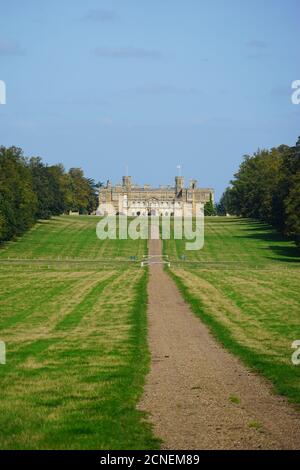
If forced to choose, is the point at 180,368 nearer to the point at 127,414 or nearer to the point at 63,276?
the point at 127,414

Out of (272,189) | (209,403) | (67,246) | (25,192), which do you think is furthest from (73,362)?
(272,189)

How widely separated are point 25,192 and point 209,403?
3175 inches

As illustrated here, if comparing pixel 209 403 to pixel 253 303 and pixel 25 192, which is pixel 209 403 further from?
pixel 25 192

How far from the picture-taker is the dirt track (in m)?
10.7

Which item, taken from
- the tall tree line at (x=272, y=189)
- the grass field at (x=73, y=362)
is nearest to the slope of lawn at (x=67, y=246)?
the tall tree line at (x=272, y=189)

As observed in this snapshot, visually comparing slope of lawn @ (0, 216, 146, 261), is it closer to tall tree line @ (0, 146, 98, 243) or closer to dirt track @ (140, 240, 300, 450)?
tall tree line @ (0, 146, 98, 243)

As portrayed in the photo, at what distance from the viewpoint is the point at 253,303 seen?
3394cm

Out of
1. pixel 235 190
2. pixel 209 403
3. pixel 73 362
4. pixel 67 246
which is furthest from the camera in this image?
pixel 235 190

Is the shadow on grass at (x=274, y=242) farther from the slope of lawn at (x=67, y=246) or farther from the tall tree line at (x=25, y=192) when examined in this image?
the tall tree line at (x=25, y=192)

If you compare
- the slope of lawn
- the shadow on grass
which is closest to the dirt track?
the shadow on grass

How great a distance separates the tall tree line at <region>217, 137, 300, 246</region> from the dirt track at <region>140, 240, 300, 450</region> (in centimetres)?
5308

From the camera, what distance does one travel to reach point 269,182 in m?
110
